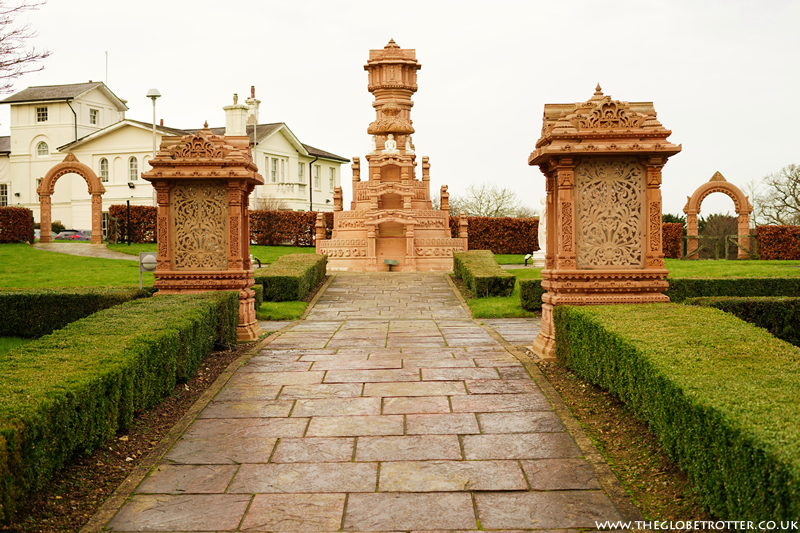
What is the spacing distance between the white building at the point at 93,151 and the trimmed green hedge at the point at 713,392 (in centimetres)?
4055

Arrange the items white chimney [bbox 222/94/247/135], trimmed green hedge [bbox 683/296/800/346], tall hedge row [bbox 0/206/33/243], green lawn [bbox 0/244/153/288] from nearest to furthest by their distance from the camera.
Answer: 1. trimmed green hedge [bbox 683/296/800/346]
2. green lawn [bbox 0/244/153/288]
3. tall hedge row [bbox 0/206/33/243]
4. white chimney [bbox 222/94/247/135]

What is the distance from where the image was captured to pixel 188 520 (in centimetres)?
438

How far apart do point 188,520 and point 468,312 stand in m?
12.6

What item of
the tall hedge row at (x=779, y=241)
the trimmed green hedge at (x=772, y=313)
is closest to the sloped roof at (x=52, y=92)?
the tall hedge row at (x=779, y=241)

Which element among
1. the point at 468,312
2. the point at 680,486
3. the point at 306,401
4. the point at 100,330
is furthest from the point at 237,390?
the point at 468,312

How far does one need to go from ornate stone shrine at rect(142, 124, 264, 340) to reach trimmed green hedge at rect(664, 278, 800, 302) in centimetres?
935

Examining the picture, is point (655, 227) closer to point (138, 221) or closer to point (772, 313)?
point (772, 313)

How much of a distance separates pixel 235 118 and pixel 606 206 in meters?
35.1

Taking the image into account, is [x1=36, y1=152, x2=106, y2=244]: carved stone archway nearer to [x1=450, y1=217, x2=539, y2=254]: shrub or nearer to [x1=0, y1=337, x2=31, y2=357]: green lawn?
[x1=450, y1=217, x2=539, y2=254]: shrub

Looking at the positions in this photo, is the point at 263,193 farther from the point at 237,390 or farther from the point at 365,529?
the point at 365,529

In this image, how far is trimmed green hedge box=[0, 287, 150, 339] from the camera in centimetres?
1167

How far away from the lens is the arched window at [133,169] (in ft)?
148

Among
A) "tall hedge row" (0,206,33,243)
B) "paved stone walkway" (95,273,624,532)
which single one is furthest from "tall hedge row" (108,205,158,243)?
"paved stone walkway" (95,273,624,532)

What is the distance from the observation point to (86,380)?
5.00m
